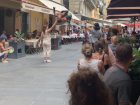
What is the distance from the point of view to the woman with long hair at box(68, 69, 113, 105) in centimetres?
179

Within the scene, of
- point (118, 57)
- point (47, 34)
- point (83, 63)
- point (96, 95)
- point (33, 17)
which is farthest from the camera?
point (33, 17)

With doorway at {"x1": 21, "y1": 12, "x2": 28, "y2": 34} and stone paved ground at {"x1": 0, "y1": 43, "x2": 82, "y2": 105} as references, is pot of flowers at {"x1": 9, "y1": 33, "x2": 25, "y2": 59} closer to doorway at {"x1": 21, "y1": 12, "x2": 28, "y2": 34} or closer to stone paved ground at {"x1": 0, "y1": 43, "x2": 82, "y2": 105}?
stone paved ground at {"x1": 0, "y1": 43, "x2": 82, "y2": 105}

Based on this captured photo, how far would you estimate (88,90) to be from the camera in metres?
1.79

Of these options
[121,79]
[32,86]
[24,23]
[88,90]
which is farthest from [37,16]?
[88,90]

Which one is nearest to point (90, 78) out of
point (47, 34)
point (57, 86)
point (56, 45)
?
point (57, 86)

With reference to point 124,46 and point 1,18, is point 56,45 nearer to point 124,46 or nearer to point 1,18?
point 1,18

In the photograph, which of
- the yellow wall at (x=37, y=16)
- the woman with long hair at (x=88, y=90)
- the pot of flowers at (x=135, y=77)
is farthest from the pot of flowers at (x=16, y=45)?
the woman with long hair at (x=88, y=90)

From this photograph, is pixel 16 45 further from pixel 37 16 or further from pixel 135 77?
pixel 135 77

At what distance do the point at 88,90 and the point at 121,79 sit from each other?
0.86 metres

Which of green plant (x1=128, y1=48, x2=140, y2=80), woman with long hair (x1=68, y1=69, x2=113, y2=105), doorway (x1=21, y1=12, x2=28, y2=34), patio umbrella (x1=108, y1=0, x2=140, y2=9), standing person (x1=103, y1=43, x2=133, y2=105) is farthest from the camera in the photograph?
doorway (x1=21, y1=12, x2=28, y2=34)

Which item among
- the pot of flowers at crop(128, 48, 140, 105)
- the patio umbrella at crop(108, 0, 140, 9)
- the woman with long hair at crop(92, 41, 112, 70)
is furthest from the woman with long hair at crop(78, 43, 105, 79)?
the patio umbrella at crop(108, 0, 140, 9)

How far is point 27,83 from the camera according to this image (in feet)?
23.5

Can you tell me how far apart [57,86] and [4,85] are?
1.49 meters

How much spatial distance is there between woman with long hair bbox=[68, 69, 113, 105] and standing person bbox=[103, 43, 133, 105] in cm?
73
